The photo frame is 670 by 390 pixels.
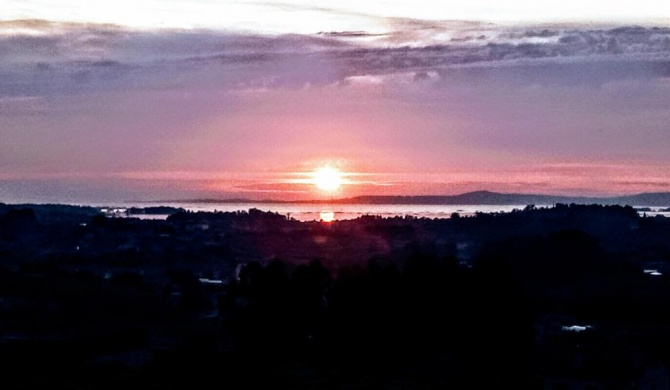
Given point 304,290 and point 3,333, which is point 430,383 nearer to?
point 304,290

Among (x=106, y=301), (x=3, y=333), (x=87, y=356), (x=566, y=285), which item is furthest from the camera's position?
(x=566, y=285)

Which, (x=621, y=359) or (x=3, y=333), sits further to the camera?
(x=3, y=333)

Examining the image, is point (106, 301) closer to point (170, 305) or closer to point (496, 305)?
point (170, 305)

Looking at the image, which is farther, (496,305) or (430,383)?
(496,305)

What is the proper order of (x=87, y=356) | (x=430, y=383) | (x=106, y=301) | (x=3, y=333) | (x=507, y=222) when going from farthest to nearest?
(x=507, y=222)
(x=106, y=301)
(x=3, y=333)
(x=87, y=356)
(x=430, y=383)

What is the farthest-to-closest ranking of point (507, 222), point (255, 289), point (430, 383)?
1. point (507, 222)
2. point (255, 289)
3. point (430, 383)

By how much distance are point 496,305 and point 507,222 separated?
277ft

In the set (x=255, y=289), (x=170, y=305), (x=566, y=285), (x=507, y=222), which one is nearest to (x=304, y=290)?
(x=255, y=289)

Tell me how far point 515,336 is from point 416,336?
11.4 ft

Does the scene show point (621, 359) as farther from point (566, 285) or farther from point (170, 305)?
point (566, 285)

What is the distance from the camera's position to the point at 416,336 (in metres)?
35.8

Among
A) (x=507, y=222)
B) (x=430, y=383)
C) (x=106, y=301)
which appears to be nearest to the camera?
(x=430, y=383)

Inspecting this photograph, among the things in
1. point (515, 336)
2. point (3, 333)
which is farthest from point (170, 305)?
point (515, 336)

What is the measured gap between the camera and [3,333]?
1613 inches
